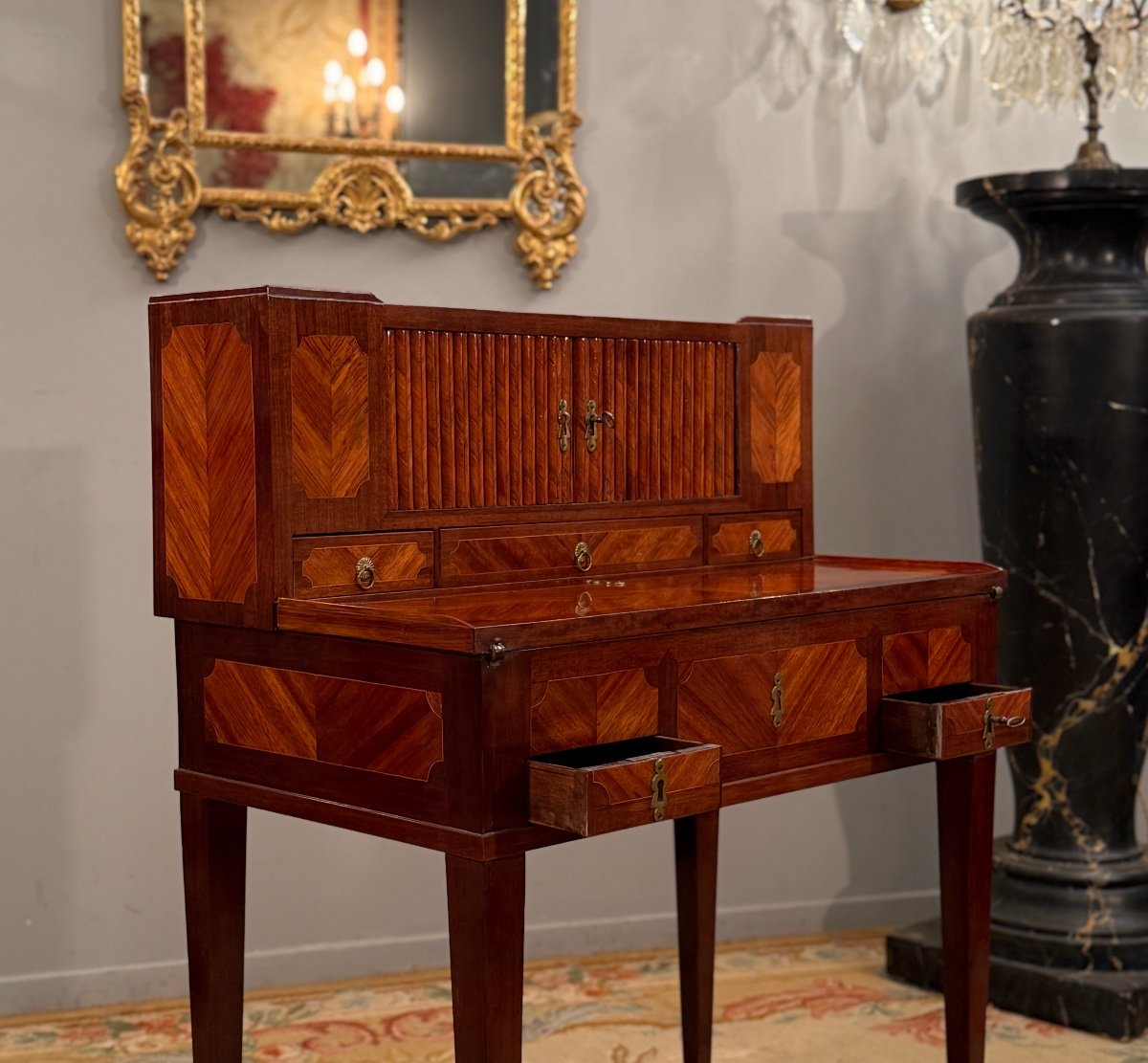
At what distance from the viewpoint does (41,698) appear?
353 centimetres

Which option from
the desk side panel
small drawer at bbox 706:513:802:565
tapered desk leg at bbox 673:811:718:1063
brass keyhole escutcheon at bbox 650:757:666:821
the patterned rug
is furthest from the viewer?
the patterned rug

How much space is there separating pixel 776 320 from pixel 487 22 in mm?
1130

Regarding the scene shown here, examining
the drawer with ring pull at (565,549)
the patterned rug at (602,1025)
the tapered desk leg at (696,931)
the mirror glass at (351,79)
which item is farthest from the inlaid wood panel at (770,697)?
the mirror glass at (351,79)

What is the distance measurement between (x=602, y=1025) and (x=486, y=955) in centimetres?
150

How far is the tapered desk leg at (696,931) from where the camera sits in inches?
123

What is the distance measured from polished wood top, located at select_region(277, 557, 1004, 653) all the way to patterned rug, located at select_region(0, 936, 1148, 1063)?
1.05 meters

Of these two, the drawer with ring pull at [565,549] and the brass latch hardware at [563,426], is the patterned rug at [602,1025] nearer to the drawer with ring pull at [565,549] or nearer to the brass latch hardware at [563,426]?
the drawer with ring pull at [565,549]

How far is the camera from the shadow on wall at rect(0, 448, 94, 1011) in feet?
11.5

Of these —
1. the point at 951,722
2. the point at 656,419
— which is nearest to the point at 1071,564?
the point at 951,722

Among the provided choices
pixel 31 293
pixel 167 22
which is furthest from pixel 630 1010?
pixel 167 22

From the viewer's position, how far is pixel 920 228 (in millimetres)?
4141

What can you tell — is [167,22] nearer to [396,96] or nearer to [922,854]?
[396,96]

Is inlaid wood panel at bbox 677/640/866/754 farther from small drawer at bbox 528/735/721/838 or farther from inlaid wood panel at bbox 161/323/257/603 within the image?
inlaid wood panel at bbox 161/323/257/603

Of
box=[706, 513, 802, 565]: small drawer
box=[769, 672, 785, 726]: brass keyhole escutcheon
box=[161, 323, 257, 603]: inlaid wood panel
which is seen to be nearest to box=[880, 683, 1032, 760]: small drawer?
box=[769, 672, 785, 726]: brass keyhole escutcheon
